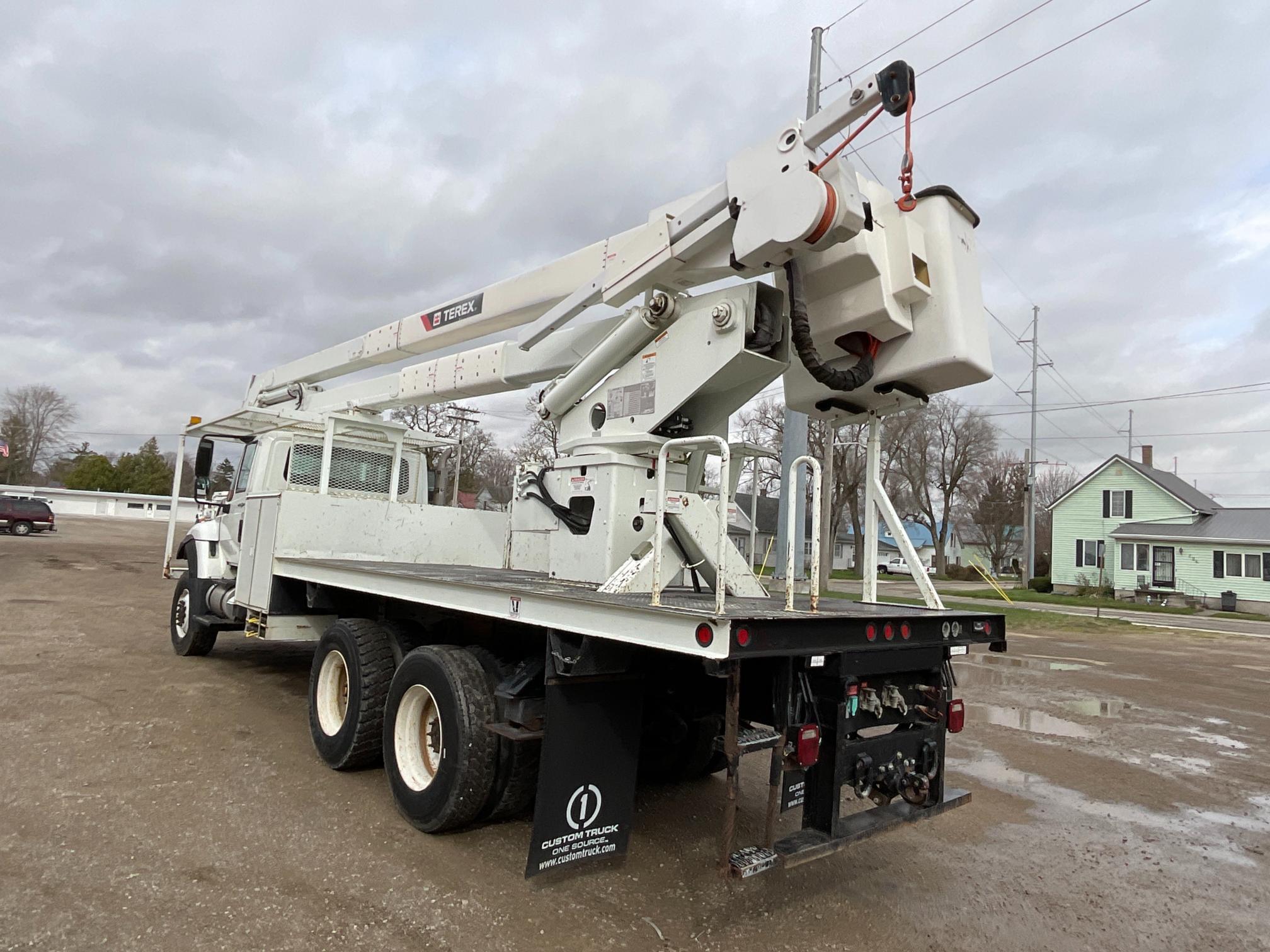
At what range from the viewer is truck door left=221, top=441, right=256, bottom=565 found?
7.95 meters

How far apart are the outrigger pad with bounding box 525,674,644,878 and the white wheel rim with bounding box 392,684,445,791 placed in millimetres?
1045

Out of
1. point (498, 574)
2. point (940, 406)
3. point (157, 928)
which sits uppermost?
point (940, 406)

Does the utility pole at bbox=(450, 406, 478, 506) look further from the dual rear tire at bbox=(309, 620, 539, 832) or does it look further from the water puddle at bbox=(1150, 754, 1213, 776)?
the water puddle at bbox=(1150, 754, 1213, 776)

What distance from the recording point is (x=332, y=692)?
17.7ft

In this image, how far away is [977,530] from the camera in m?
71.1

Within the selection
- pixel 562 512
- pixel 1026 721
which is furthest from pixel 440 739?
pixel 1026 721

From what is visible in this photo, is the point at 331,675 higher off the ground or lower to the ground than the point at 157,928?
higher

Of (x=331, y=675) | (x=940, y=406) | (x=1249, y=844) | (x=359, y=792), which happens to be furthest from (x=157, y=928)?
(x=940, y=406)

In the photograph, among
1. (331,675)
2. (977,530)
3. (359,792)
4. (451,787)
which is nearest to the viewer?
(451,787)

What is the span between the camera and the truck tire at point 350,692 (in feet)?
15.8

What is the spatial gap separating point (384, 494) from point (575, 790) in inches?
203

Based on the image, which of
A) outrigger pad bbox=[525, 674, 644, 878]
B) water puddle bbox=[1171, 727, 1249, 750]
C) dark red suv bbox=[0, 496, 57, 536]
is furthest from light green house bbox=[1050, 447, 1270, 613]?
dark red suv bbox=[0, 496, 57, 536]

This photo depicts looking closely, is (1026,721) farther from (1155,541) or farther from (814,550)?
(1155,541)

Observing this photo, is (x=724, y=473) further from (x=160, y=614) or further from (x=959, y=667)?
(x=160, y=614)
